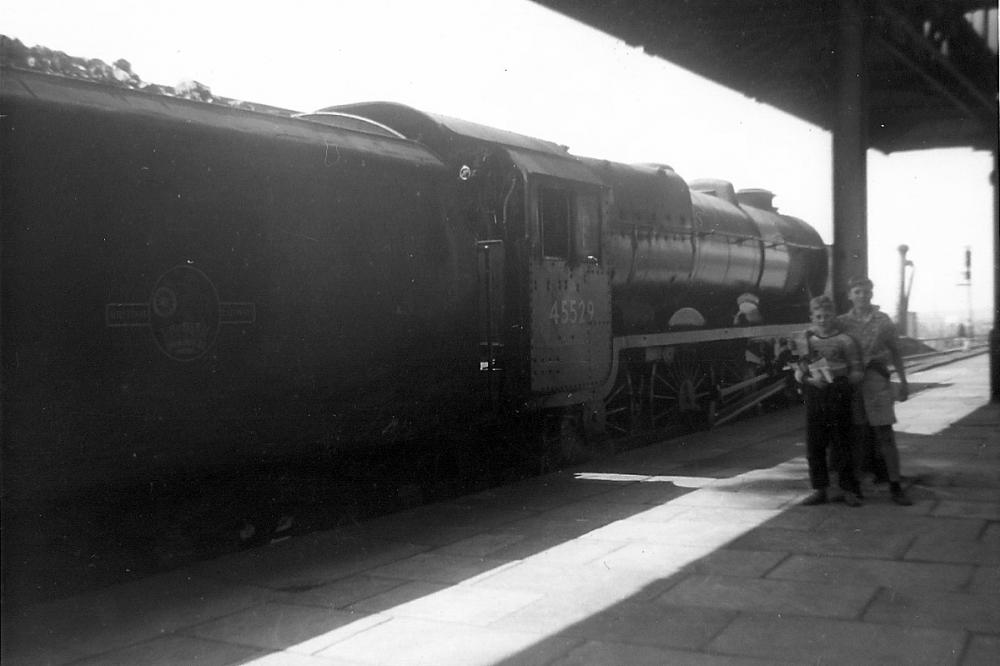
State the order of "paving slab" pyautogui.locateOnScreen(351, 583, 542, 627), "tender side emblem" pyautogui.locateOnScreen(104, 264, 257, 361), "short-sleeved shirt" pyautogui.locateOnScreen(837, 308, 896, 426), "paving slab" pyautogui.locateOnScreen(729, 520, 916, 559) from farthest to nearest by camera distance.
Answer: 1. "short-sleeved shirt" pyautogui.locateOnScreen(837, 308, 896, 426)
2. "paving slab" pyautogui.locateOnScreen(729, 520, 916, 559)
3. "tender side emblem" pyautogui.locateOnScreen(104, 264, 257, 361)
4. "paving slab" pyautogui.locateOnScreen(351, 583, 542, 627)

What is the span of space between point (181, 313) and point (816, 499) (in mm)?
4526

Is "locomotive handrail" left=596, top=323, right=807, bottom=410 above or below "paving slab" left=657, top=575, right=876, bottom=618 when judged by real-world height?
above

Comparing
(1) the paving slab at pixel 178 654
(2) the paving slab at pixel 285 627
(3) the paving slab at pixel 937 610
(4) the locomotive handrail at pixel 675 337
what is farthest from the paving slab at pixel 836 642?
(4) the locomotive handrail at pixel 675 337

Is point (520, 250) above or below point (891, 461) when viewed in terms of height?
above

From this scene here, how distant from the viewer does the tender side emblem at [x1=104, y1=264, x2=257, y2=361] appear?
191 inches

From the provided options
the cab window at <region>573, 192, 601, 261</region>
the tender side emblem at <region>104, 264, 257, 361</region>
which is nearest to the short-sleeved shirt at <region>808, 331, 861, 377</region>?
the cab window at <region>573, 192, 601, 261</region>

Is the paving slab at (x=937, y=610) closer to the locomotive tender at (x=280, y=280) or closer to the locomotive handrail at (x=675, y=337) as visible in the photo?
the locomotive handrail at (x=675, y=337)

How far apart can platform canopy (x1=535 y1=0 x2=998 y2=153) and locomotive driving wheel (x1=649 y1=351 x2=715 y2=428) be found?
352 cm

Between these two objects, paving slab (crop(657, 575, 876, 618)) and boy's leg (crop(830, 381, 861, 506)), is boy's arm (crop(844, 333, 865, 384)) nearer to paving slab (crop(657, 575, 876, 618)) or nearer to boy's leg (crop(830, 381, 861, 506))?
boy's leg (crop(830, 381, 861, 506))

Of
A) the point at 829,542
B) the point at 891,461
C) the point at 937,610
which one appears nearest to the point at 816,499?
the point at 891,461

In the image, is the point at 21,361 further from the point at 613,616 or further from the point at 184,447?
the point at 613,616

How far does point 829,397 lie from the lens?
7.02 metres

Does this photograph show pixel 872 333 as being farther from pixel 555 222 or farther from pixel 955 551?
pixel 555 222

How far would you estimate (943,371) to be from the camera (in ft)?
76.2
